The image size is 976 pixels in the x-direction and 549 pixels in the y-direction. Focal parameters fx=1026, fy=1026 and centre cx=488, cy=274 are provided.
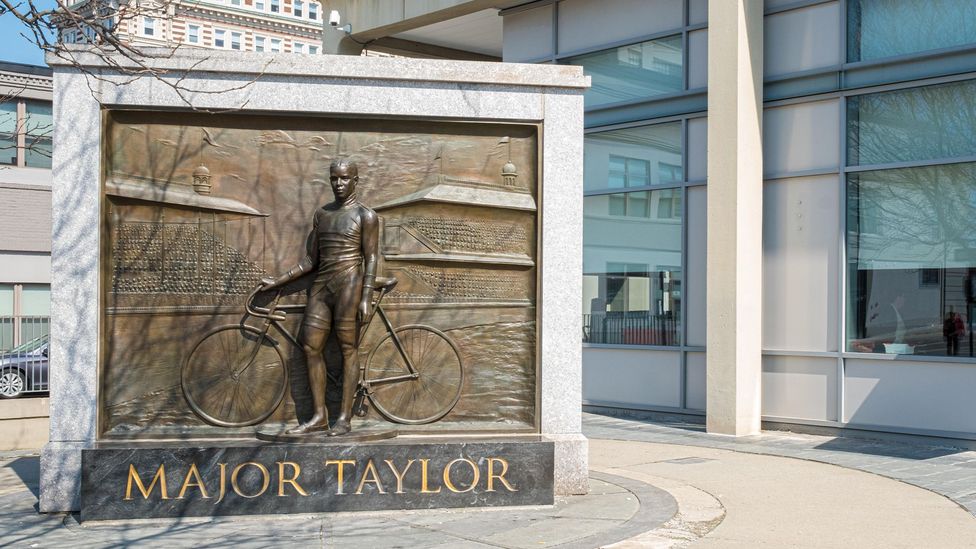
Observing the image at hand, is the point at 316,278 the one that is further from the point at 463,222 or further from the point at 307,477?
the point at 307,477

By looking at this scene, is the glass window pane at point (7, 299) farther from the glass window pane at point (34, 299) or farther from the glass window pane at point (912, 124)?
the glass window pane at point (912, 124)

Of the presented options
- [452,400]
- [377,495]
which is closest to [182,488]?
[377,495]

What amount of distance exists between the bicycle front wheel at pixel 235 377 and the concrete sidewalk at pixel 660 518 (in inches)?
40.9

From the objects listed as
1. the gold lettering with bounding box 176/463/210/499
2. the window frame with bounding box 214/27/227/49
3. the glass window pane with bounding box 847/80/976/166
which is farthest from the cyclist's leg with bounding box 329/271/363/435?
the window frame with bounding box 214/27/227/49

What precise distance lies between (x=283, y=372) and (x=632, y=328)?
8.17 m

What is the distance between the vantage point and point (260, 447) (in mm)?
8391

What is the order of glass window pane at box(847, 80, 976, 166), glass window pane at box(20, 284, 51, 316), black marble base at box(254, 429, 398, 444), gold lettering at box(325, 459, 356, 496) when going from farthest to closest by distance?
glass window pane at box(20, 284, 51, 316) → glass window pane at box(847, 80, 976, 166) → black marble base at box(254, 429, 398, 444) → gold lettering at box(325, 459, 356, 496)

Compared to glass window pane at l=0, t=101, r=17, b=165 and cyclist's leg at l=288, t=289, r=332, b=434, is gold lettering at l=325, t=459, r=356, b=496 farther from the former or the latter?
glass window pane at l=0, t=101, r=17, b=165

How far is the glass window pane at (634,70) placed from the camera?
1564 cm

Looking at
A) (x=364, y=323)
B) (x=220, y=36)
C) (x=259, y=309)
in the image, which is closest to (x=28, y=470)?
(x=259, y=309)

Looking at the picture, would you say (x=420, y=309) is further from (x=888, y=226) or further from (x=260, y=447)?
(x=888, y=226)

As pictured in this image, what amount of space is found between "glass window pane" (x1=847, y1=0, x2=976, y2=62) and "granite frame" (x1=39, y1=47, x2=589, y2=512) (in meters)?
5.91

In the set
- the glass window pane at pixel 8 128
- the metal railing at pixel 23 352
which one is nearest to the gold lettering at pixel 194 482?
the metal railing at pixel 23 352

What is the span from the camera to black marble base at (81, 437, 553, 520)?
820 centimetres
